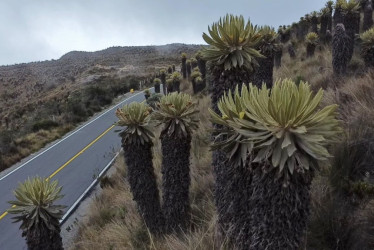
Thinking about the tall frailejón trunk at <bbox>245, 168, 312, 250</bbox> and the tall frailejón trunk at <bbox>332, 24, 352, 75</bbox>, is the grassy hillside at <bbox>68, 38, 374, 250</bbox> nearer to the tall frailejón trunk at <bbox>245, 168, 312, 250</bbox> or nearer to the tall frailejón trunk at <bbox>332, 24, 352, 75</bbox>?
the tall frailejón trunk at <bbox>332, 24, 352, 75</bbox>

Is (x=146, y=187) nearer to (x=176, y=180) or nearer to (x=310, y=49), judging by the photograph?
(x=176, y=180)

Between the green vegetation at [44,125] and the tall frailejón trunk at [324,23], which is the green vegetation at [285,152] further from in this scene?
the green vegetation at [44,125]

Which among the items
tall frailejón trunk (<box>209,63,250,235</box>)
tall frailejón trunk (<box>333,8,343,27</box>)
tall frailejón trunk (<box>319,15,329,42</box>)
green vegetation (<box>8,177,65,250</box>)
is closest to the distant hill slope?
tall frailejón trunk (<box>319,15,329,42</box>)

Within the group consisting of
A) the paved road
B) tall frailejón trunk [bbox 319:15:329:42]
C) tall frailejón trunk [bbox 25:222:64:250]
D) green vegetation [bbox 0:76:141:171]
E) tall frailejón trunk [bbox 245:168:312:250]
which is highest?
tall frailejón trunk [bbox 319:15:329:42]

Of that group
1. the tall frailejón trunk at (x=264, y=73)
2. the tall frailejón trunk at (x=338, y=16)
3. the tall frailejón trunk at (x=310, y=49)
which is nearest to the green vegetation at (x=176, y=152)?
the tall frailejón trunk at (x=264, y=73)

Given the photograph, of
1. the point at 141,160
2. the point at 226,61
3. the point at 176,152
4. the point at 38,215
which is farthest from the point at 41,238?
the point at 226,61

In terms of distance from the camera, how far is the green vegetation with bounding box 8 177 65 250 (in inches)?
214

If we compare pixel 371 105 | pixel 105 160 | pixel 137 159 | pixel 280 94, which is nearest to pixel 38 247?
pixel 137 159

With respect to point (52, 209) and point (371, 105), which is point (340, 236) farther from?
point (52, 209)

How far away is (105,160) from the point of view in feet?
57.6

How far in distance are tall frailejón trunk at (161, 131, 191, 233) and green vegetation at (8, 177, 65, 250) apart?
5.65 feet

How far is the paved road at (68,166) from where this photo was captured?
11969 millimetres

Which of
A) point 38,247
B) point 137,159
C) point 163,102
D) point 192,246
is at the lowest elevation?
point 38,247

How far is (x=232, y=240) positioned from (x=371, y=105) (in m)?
3.67
